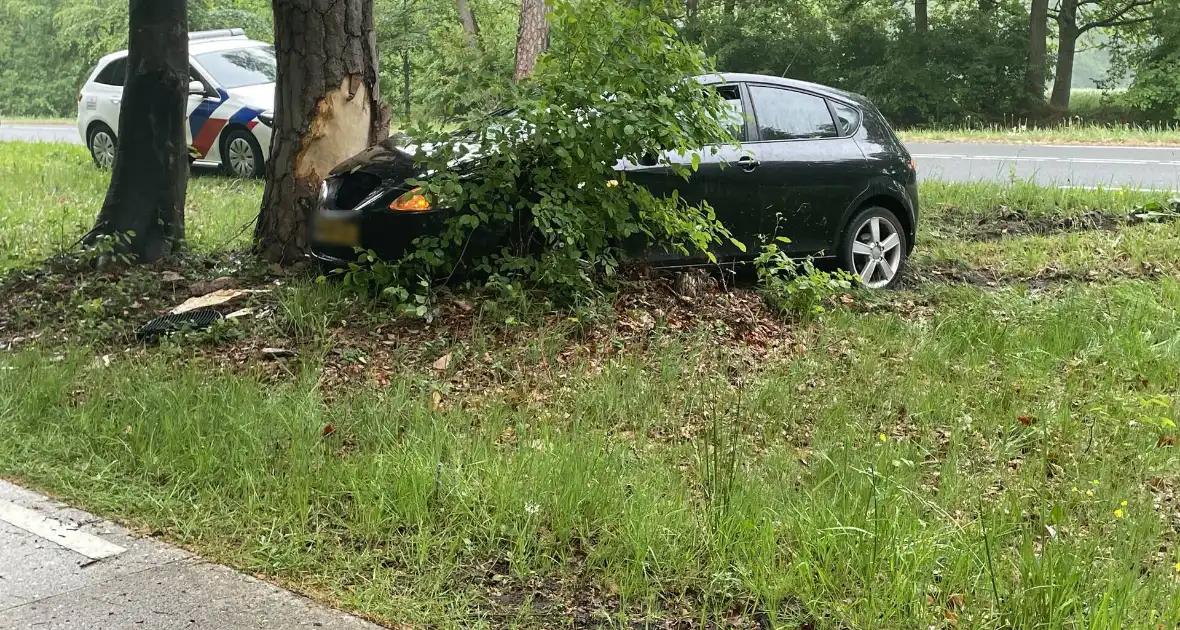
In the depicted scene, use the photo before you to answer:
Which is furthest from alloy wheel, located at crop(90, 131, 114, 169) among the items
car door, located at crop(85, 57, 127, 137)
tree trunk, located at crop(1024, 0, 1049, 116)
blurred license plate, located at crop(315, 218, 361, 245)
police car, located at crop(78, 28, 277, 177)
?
tree trunk, located at crop(1024, 0, 1049, 116)

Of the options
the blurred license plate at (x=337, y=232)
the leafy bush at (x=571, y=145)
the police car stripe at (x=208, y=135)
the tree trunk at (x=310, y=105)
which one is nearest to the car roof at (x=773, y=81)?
the leafy bush at (x=571, y=145)

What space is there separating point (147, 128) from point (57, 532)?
463cm

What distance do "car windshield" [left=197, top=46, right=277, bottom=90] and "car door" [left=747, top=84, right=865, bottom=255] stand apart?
24.1ft

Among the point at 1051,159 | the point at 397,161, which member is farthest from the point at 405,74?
the point at 397,161

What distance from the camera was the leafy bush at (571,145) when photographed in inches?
232

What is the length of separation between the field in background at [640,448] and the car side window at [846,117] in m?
1.35

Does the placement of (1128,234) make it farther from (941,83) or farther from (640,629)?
(941,83)

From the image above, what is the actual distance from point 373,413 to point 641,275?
2.58 metres

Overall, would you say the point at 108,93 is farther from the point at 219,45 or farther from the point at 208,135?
the point at 208,135

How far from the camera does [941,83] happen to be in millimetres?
27953

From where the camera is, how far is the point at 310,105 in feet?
24.1

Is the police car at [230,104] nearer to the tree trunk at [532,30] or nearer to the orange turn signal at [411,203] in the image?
the tree trunk at [532,30]

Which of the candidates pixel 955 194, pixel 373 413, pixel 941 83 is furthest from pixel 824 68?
pixel 373 413

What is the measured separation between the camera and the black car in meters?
6.34
